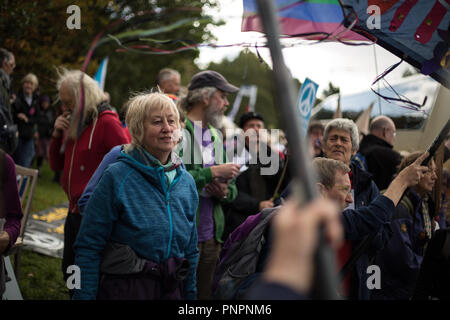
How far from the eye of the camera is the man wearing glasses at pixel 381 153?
15.7 ft

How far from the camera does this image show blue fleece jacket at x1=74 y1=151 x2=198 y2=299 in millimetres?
2143

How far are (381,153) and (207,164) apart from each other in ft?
7.17

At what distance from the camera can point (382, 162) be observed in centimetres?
479

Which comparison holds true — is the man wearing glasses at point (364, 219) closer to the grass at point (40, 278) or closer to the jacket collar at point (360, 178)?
the jacket collar at point (360, 178)

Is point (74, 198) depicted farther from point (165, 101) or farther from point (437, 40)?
point (437, 40)

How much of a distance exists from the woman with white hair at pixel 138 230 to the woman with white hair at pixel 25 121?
18.5 feet

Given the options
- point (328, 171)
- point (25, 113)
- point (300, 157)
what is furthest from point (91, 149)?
point (25, 113)

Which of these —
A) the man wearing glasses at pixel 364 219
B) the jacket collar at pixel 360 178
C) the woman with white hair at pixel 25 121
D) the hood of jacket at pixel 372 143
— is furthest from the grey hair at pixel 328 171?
the woman with white hair at pixel 25 121

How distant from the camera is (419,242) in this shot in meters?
3.22

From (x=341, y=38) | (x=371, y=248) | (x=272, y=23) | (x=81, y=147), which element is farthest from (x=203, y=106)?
(x=272, y=23)

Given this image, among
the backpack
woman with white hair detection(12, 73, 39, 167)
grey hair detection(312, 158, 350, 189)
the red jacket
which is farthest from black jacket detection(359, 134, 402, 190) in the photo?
woman with white hair detection(12, 73, 39, 167)

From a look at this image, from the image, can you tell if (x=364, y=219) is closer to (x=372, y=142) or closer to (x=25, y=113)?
(x=372, y=142)

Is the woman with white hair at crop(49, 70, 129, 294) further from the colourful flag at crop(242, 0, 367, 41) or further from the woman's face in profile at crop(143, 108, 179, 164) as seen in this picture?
the colourful flag at crop(242, 0, 367, 41)

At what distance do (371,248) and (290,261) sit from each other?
1749 mm
